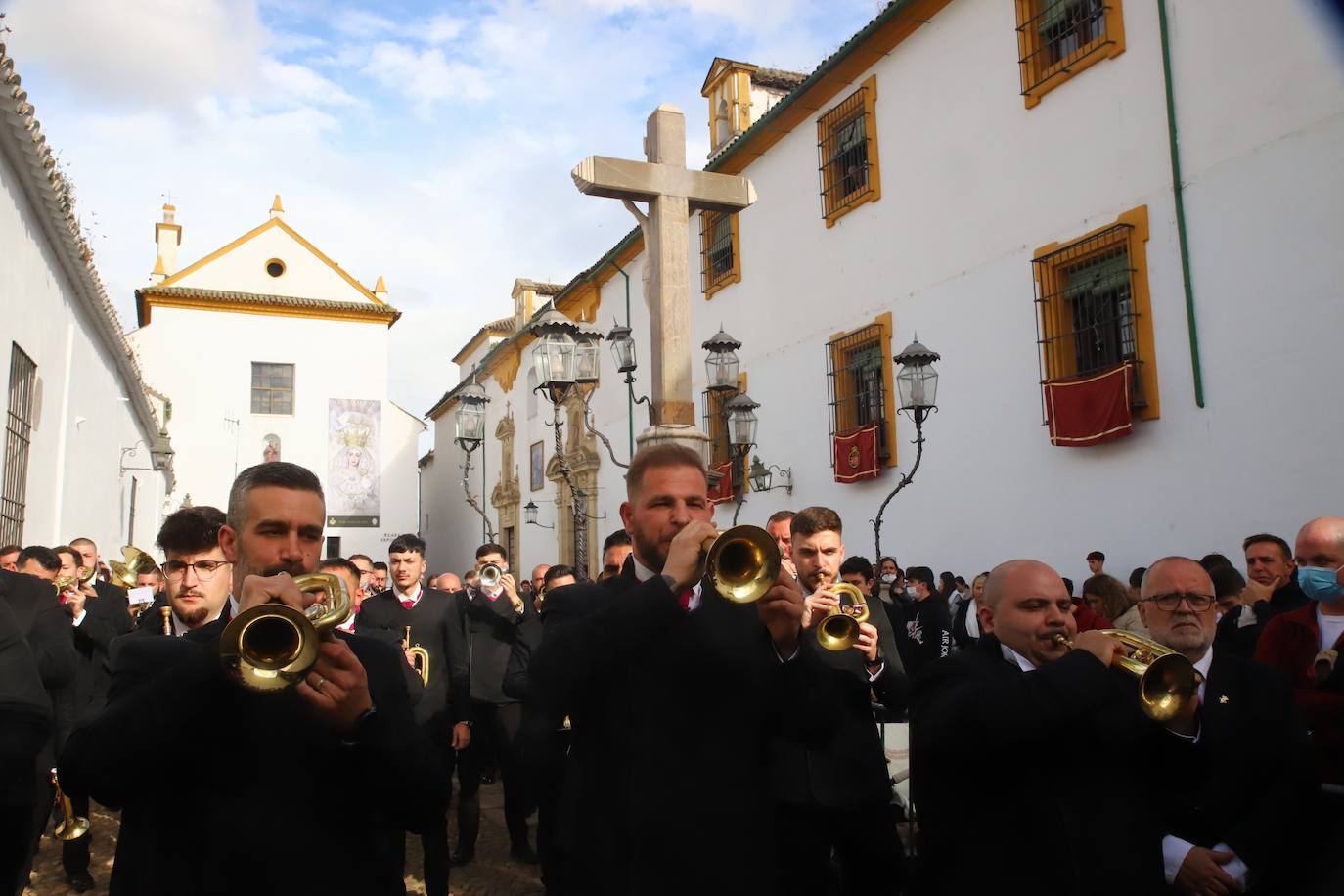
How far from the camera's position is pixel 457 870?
6.44 m

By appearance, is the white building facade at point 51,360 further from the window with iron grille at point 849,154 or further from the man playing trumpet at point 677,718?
the window with iron grille at point 849,154

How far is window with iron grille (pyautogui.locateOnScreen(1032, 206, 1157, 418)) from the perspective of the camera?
383 inches

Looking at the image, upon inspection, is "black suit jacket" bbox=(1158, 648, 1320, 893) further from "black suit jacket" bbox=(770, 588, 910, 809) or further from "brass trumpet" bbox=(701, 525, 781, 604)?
"brass trumpet" bbox=(701, 525, 781, 604)

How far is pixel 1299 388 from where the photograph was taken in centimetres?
827

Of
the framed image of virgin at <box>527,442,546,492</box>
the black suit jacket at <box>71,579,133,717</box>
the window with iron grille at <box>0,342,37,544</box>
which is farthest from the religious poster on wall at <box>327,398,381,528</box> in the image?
the black suit jacket at <box>71,579,133,717</box>

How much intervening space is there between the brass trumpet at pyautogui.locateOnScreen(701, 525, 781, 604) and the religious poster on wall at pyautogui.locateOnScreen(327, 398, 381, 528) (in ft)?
103

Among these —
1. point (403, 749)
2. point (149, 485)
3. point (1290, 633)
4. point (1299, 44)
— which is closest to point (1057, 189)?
point (1299, 44)

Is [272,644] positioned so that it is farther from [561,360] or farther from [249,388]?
[249,388]

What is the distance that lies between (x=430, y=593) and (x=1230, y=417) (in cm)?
697

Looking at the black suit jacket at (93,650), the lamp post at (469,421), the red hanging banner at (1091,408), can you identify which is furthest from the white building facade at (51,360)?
the red hanging banner at (1091,408)

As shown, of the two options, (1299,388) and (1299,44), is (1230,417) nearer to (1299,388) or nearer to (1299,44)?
(1299,388)

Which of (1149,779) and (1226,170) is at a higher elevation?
(1226,170)

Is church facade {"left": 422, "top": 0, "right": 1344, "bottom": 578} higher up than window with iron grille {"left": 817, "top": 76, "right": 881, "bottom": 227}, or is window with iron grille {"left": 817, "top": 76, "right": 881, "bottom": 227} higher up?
window with iron grille {"left": 817, "top": 76, "right": 881, "bottom": 227}

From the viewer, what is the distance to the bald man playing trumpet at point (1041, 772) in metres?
2.67
